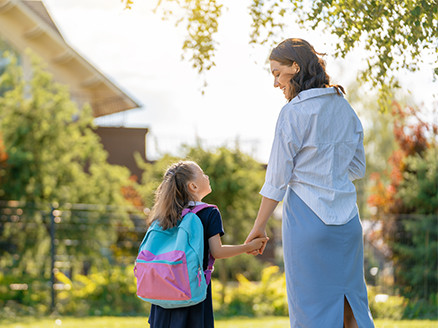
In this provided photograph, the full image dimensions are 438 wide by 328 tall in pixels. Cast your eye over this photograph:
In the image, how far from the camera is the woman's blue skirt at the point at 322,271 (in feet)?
11.6

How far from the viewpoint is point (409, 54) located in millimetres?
5176

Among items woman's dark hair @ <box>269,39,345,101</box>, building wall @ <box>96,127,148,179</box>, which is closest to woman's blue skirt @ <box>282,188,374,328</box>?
woman's dark hair @ <box>269,39,345,101</box>

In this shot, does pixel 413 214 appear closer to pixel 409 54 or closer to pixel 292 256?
pixel 409 54

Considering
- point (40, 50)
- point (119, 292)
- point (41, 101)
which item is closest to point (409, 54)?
point (119, 292)

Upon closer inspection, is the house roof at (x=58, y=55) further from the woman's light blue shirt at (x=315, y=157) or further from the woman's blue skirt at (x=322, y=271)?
the woman's blue skirt at (x=322, y=271)

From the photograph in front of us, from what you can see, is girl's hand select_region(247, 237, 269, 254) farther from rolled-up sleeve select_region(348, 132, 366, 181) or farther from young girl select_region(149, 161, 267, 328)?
rolled-up sleeve select_region(348, 132, 366, 181)

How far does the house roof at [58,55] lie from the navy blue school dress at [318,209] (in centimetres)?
1510

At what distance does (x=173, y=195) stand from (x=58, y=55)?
642 inches

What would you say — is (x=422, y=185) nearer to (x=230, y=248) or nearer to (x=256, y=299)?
(x=256, y=299)

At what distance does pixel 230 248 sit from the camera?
394 centimetres

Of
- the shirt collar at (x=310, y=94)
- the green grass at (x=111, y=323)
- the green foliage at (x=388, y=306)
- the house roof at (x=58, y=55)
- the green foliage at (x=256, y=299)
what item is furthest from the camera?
the house roof at (x=58, y=55)

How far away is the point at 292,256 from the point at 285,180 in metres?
0.41

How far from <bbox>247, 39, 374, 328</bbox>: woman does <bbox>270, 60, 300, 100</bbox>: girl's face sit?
0.03 meters

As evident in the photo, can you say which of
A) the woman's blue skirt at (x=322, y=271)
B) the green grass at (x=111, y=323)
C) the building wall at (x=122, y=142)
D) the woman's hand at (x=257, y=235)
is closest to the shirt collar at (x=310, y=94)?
the woman's blue skirt at (x=322, y=271)
